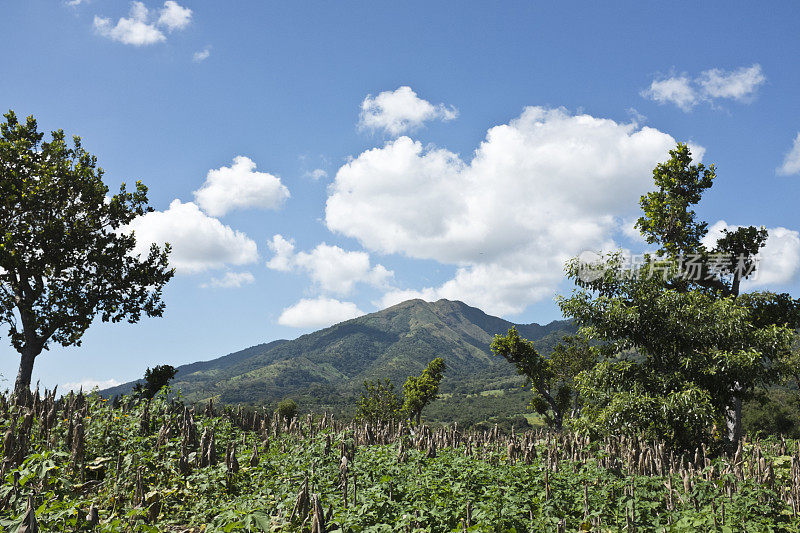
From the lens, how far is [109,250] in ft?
80.3

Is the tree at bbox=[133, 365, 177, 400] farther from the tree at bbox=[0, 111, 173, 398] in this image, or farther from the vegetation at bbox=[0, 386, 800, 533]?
the vegetation at bbox=[0, 386, 800, 533]

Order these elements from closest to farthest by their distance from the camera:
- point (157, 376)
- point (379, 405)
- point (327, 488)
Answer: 1. point (327, 488)
2. point (157, 376)
3. point (379, 405)

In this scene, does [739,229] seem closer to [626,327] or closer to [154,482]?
[626,327]

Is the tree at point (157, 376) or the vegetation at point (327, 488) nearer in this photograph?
the vegetation at point (327, 488)

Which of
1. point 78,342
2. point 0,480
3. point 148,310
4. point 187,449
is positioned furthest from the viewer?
point 148,310

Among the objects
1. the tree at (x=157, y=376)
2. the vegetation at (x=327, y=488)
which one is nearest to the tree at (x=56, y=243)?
the tree at (x=157, y=376)

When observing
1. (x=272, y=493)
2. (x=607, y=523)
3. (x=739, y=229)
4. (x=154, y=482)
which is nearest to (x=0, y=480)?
(x=154, y=482)

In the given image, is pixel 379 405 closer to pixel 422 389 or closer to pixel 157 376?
pixel 422 389

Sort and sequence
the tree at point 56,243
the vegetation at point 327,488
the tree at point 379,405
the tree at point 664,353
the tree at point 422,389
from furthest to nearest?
the tree at point 379,405
the tree at point 422,389
the tree at point 56,243
the tree at point 664,353
the vegetation at point 327,488

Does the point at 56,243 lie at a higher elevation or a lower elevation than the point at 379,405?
higher

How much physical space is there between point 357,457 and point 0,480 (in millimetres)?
6023

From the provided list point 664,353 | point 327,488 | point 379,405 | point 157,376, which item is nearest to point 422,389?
point 379,405

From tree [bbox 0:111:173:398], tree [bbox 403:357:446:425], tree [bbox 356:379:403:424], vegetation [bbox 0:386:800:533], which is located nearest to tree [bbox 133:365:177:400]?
tree [bbox 0:111:173:398]

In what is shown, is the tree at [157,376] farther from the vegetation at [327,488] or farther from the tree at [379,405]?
the tree at [379,405]
